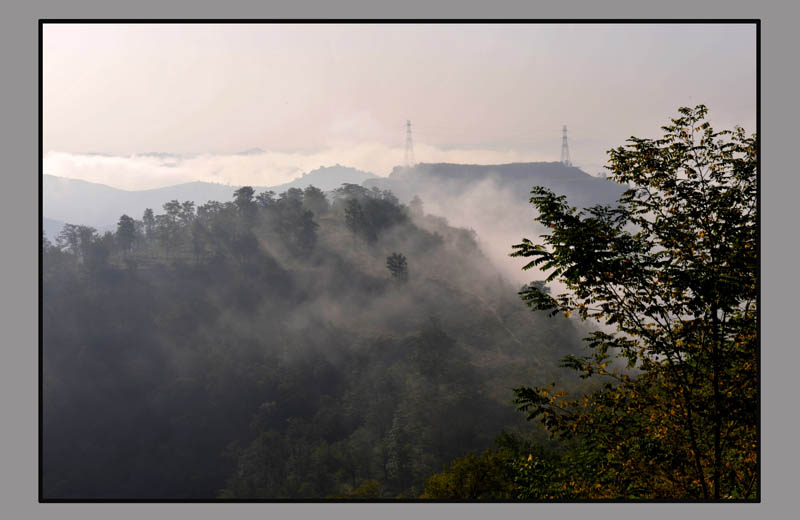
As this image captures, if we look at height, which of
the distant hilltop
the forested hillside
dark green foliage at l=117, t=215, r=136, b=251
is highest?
the distant hilltop

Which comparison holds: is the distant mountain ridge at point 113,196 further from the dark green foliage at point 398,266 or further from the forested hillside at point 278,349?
the dark green foliage at point 398,266

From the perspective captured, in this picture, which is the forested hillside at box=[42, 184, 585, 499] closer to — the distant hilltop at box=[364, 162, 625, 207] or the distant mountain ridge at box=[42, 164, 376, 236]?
the distant mountain ridge at box=[42, 164, 376, 236]

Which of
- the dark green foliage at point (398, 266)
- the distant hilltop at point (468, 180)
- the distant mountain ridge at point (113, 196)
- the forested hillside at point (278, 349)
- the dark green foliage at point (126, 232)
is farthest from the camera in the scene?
the dark green foliage at point (398, 266)

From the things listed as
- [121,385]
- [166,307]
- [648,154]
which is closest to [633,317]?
[648,154]

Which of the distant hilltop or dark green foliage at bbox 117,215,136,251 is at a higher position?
the distant hilltop

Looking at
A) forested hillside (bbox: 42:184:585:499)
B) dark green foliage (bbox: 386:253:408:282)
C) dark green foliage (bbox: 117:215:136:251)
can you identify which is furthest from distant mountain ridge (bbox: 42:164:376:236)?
dark green foliage (bbox: 386:253:408:282)

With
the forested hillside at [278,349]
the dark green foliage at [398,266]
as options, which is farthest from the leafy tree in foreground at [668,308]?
the dark green foliage at [398,266]
